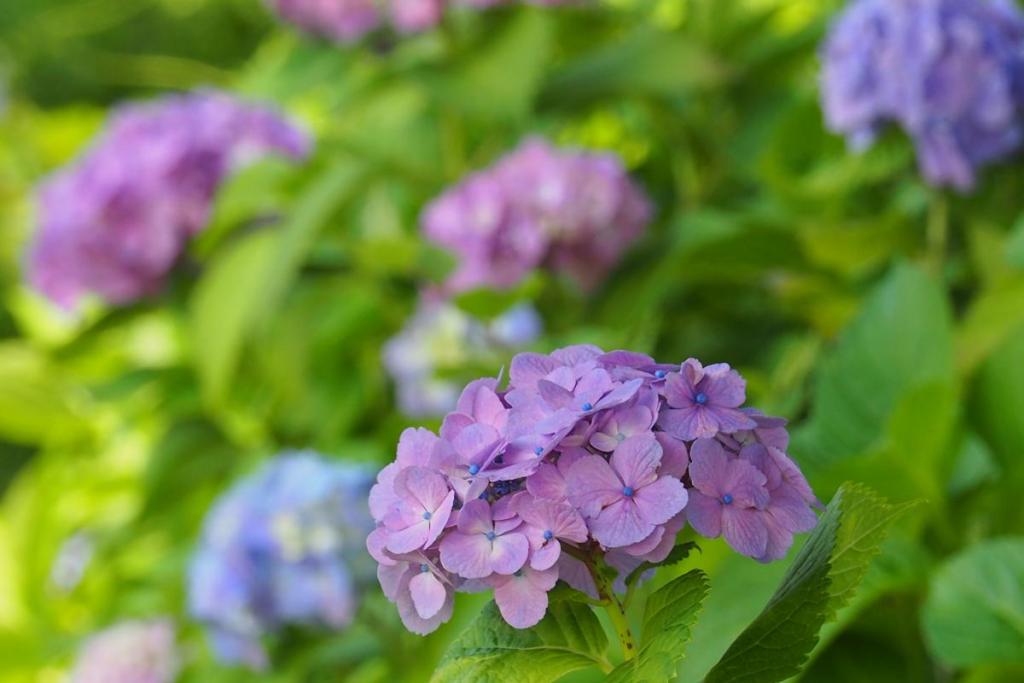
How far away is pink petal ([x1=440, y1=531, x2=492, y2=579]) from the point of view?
361 millimetres

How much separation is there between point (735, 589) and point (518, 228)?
56 centimetres

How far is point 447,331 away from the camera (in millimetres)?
1303

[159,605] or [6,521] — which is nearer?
[159,605]

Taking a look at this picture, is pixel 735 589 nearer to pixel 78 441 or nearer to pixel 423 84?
pixel 423 84

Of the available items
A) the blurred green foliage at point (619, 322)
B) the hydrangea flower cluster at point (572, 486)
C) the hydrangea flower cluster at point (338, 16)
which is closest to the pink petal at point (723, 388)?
the hydrangea flower cluster at point (572, 486)

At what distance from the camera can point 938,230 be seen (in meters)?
0.99

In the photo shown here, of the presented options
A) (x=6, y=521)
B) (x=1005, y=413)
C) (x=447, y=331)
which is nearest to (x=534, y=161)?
(x=447, y=331)

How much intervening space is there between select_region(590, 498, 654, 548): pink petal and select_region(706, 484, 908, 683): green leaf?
54 millimetres

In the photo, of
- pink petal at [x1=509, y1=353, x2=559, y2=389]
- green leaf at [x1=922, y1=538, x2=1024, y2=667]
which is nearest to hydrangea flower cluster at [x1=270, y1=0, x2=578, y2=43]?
green leaf at [x1=922, y1=538, x2=1024, y2=667]

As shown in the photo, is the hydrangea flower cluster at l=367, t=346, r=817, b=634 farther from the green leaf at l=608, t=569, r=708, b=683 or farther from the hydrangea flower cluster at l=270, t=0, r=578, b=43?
the hydrangea flower cluster at l=270, t=0, r=578, b=43

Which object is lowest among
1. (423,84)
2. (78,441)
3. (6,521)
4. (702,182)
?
(6,521)

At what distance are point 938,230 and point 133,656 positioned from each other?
0.82 meters

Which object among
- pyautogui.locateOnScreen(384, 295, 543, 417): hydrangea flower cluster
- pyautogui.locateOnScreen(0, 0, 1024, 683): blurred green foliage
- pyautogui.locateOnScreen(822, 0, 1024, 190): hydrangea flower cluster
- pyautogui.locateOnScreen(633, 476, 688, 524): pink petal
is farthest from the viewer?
pyautogui.locateOnScreen(384, 295, 543, 417): hydrangea flower cluster

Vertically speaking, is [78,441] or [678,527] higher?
[678,527]
